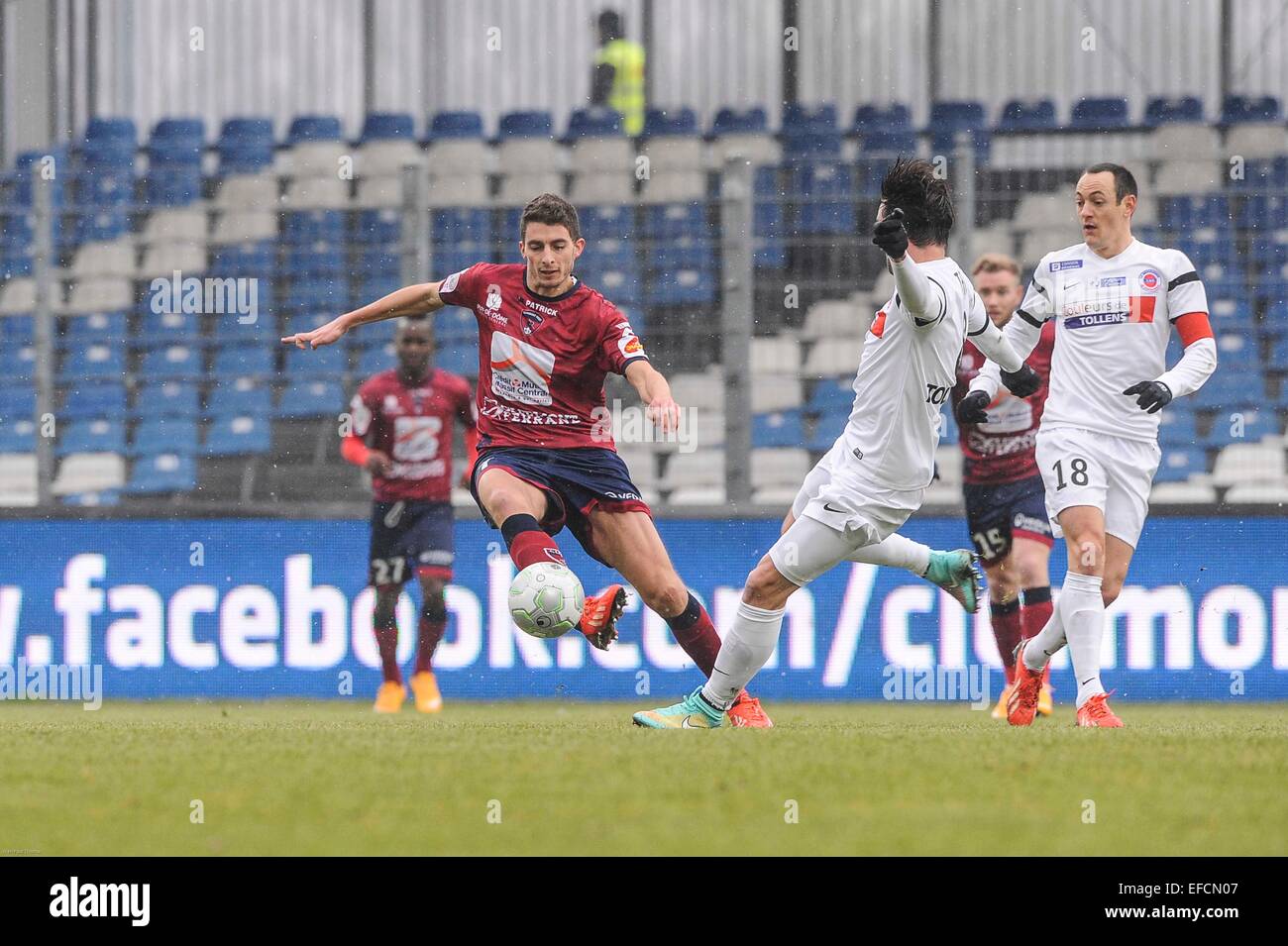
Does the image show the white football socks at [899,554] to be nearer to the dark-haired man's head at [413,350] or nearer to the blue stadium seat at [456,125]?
the dark-haired man's head at [413,350]

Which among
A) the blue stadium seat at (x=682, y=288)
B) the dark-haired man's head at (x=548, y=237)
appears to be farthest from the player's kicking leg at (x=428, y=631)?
the dark-haired man's head at (x=548, y=237)

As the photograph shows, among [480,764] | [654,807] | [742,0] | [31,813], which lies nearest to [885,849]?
[654,807]

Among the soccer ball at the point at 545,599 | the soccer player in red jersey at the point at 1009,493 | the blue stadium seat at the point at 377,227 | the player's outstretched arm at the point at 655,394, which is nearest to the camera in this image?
the player's outstretched arm at the point at 655,394

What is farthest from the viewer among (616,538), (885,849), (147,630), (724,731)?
(147,630)

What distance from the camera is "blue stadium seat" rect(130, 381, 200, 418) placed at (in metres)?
11.6

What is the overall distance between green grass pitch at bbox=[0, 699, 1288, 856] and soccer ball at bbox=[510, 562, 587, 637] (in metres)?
0.41

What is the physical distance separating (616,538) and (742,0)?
20.5 feet

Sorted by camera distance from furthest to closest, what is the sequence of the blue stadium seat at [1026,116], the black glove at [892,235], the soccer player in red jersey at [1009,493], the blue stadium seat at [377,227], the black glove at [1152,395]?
1. the blue stadium seat at [1026,116]
2. the blue stadium seat at [377,227]
3. the soccer player in red jersey at [1009,493]
4. the black glove at [1152,395]
5. the black glove at [892,235]

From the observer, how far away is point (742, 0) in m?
11.8

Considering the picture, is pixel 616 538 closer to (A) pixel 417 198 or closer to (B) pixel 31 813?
(B) pixel 31 813

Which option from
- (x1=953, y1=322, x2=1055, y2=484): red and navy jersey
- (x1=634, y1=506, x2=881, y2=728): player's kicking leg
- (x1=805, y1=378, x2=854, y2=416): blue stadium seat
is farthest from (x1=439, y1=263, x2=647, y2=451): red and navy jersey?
(x1=805, y1=378, x2=854, y2=416): blue stadium seat

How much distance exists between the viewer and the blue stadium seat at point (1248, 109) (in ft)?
38.9

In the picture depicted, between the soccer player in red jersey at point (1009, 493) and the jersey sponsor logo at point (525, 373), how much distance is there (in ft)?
9.51

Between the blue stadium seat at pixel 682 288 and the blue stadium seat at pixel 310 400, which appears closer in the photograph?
the blue stadium seat at pixel 682 288
